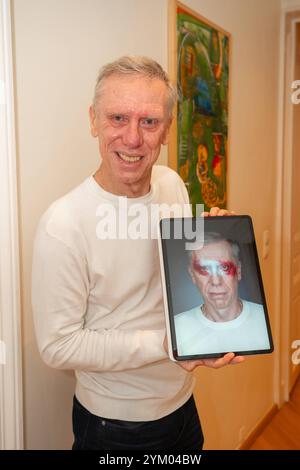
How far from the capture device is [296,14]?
7.64 feet

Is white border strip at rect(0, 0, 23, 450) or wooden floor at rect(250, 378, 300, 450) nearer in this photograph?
white border strip at rect(0, 0, 23, 450)

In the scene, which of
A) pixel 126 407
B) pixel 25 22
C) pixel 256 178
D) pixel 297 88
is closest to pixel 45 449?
pixel 126 407

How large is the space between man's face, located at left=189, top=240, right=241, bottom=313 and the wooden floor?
1593 mm

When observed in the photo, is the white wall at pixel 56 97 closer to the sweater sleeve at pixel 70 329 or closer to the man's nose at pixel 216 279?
the sweater sleeve at pixel 70 329

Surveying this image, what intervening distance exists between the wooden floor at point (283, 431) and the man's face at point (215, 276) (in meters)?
1.59

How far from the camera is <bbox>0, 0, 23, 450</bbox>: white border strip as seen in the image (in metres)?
0.96

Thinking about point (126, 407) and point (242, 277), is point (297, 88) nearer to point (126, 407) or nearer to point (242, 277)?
point (242, 277)

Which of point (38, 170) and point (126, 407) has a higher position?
point (38, 170)

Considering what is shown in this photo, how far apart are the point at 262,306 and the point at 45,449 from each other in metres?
0.62

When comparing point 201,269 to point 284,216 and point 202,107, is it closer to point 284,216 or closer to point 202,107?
point 202,107

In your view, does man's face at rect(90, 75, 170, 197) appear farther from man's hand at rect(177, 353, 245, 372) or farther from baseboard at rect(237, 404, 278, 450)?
baseboard at rect(237, 404, 278, 450)

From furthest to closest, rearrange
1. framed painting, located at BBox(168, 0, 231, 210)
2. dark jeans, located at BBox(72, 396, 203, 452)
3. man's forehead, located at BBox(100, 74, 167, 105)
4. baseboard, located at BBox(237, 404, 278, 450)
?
1. baseboard, located at BBox(237, 404, 278, 450)
2. framed painting, located at BBox(168, 0, 231, 210)
3. dark jeans, located at BBox(72, 396, 203, 452)
4. man's forehead, located at BBox(100, 74, 167, 105)

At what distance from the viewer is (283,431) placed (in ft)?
8.00

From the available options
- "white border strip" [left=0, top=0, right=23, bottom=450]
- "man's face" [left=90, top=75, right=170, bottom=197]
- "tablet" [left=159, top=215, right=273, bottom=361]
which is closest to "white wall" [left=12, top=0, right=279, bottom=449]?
"white border strip" [left=0, top=0, right=23, bottom=450]
